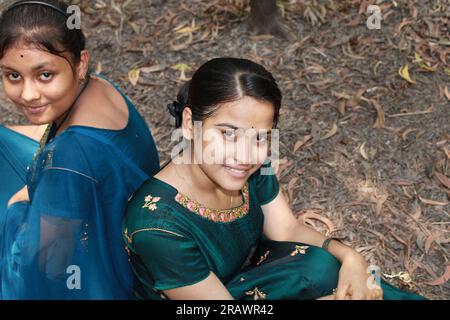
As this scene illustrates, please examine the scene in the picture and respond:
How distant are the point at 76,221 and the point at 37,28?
25.0 inches

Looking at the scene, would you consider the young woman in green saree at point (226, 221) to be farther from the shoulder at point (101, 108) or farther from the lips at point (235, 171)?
the shoulder at point (101, 108)

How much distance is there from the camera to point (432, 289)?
2.58 metres

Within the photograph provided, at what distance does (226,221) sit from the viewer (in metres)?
1.98

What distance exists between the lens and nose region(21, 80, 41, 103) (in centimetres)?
193

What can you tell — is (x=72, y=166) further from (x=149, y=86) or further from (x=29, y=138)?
(x=149, y=86)

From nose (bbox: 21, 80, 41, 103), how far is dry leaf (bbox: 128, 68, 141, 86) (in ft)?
5.90

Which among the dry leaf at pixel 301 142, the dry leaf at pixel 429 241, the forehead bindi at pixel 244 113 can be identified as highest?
the forehead bindi at pixel 244 113

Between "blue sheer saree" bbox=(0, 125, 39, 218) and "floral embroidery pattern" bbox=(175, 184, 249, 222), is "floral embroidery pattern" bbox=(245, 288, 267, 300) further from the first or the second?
"blue sheer saree" bbox=(0, 125, 39, 218)

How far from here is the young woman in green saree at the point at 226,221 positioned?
1769 millimetres

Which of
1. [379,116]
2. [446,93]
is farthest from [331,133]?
[446,93]

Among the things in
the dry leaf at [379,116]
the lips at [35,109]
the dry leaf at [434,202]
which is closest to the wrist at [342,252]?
the dry leaf at [434,202]

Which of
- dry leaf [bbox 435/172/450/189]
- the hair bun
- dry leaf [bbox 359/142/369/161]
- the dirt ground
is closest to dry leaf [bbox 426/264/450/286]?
the dirt ground
